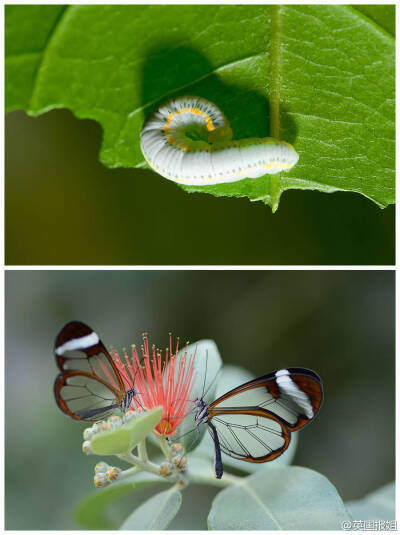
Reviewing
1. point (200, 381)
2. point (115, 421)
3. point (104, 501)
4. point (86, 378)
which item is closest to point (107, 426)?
point (115, 421)

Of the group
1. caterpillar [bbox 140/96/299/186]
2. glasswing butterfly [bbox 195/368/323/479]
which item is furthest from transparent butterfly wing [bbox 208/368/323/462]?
caterpillar [bbox 140/96/299/186]

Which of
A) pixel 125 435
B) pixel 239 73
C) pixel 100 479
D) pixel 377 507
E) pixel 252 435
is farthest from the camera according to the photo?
pixel 377 507

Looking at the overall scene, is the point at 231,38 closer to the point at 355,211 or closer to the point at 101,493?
the point at 355,211

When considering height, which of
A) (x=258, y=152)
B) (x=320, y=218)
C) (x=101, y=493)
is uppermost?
(x=258, y=152)

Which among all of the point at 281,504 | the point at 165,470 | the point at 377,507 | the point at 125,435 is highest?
the point at 125,435

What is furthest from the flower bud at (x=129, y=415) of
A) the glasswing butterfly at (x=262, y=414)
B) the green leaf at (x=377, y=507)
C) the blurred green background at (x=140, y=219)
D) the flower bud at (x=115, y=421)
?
the green leaf at (x=377, y=507)

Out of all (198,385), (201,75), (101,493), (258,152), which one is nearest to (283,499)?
(198,385)

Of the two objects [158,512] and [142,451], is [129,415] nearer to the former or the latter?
[142,451]
